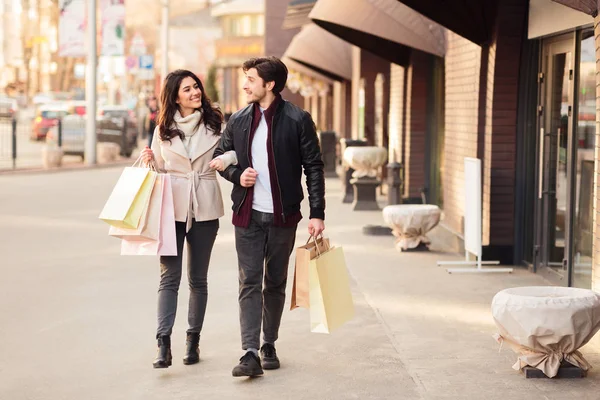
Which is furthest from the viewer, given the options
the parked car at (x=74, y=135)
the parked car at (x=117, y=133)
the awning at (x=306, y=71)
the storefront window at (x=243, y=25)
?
the storefront window at (x=243, y=25)

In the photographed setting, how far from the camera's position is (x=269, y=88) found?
7.12 metres

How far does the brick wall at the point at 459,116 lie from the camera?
13055 mm

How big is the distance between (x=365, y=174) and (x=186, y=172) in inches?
492

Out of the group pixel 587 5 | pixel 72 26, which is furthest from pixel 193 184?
pixel 72 26

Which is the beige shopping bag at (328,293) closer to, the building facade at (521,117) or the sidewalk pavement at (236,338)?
the sidewalk pavement at (236,338)

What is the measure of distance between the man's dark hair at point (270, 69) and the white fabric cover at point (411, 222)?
253 inches

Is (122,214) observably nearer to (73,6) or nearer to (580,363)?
(580,363)

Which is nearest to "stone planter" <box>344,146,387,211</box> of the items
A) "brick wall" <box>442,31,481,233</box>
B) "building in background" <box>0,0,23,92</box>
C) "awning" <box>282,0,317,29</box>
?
"brick wall" <box>442,31,481,233</box>

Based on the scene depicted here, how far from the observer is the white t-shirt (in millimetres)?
7098

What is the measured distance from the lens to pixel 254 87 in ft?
23.2

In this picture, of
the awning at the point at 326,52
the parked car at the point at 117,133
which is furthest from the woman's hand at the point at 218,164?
the parked car at the point at 117,133

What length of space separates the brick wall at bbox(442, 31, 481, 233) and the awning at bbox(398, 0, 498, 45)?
0.33 m

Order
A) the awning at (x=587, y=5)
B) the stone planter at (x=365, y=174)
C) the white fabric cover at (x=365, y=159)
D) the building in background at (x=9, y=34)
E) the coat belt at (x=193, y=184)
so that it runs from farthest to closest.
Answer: the building in background at (x=9, y=34) → the white fabric cover at (x=365, y=159) → the stone planter at (x=365, y=174) → the awning at (x=587, y=5) → the coat belt at (x=193, y=184)

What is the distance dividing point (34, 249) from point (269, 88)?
718cm
